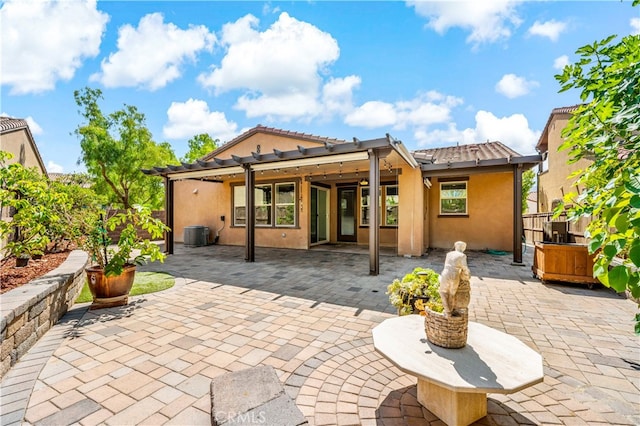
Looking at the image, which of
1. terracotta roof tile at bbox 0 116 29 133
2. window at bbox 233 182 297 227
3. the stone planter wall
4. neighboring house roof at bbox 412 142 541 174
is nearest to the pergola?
neighboring house roof at bbox 412 142 541 174

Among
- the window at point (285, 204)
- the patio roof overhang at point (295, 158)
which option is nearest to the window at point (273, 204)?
the window at point (285, 204)

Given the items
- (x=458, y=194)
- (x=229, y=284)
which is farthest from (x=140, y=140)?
(x=458, y=194)

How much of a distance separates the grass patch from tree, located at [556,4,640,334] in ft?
18.0

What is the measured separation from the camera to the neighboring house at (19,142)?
876cm

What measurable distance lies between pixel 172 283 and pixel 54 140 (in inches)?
552

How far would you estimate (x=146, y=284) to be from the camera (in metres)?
5.13

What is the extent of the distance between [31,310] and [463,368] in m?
3.89

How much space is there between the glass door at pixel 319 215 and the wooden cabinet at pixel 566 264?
21.8ft

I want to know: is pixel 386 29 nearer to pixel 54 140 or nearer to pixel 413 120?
pixel 413 120

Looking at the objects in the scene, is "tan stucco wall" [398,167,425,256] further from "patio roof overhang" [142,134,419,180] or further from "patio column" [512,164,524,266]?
"patio column" [512,164,524,266]

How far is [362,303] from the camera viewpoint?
13.5 ft

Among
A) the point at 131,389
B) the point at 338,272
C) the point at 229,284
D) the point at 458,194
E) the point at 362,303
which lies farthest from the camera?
the point at 458,194

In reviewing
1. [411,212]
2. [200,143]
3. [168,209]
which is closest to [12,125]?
[168,209]

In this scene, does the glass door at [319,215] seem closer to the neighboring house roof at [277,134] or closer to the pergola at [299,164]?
the neighboring house roof at [277,134]
